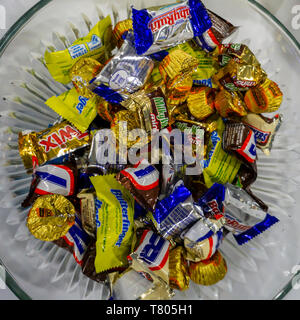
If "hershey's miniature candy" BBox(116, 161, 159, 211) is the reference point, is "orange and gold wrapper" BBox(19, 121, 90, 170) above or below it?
below

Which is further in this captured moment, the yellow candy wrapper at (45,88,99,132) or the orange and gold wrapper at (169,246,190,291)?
the yellow candy wrapper at (45,88,99,132)

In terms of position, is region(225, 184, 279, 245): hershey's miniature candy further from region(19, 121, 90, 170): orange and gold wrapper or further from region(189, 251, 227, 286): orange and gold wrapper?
region(19, 121, 90, 170): orange and gold wrapper

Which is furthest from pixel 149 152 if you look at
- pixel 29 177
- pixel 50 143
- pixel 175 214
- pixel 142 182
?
pixel 29 177

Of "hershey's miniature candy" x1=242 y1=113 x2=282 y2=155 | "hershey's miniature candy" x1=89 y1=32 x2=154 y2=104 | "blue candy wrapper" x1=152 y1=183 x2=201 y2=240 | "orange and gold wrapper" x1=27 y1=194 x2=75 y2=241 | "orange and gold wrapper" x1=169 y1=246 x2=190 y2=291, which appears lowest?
"orange and gold wrapper" x1=27 y1=194 x2=75 y2=241

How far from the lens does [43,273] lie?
98 cm

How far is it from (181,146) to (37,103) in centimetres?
58

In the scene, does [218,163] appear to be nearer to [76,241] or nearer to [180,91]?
[180,91]

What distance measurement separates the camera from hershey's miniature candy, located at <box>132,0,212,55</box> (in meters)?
0.84

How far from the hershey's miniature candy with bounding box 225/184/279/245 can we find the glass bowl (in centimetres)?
16

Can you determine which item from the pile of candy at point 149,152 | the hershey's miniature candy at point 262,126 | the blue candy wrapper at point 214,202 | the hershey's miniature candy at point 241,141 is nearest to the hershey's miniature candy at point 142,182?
the pile of candy at point 149,152

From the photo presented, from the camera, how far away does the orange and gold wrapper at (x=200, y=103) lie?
922 mm

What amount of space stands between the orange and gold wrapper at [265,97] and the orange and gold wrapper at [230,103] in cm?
4

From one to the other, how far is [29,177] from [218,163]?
667 mm

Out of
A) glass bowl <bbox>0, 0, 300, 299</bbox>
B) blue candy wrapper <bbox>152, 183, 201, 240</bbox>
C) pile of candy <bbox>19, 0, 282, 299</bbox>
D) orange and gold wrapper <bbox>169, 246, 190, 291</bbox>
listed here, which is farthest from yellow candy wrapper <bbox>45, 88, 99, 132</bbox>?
orange and gold wrapper <bbox>169, 246, 190, 291</bbox>
